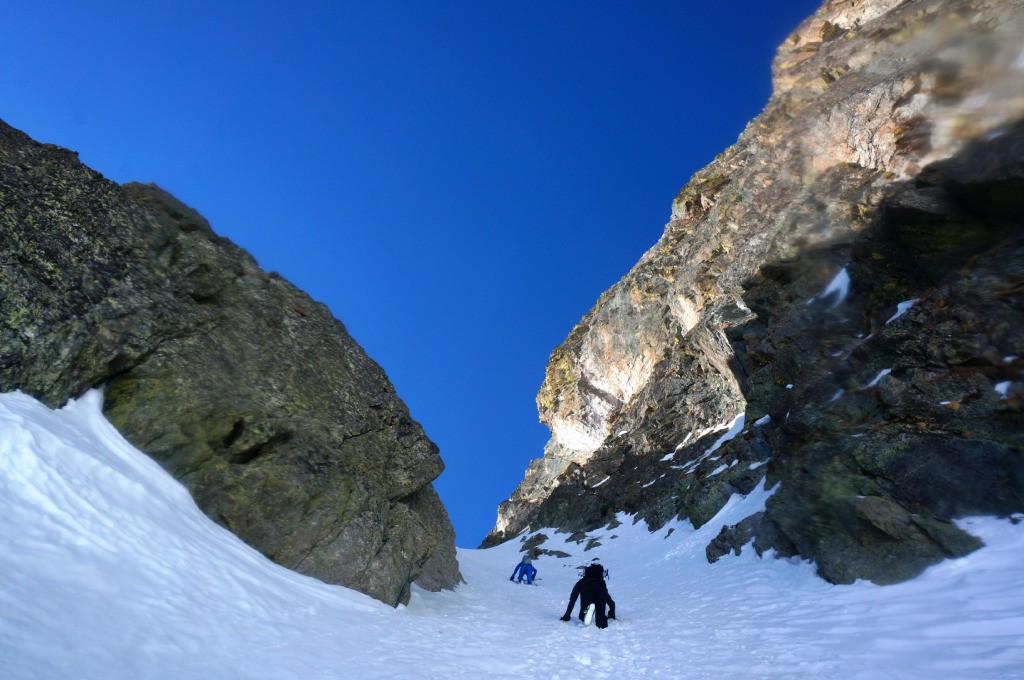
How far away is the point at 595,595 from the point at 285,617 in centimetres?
689

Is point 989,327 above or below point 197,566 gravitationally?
above

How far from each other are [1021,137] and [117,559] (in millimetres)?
19925

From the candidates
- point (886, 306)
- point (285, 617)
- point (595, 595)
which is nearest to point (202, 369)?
point (285, 617)

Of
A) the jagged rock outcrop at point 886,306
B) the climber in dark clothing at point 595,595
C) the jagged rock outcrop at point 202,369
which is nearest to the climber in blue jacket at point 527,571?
the jagged rock outcrop at point 886,306

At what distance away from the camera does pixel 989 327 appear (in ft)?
43.4

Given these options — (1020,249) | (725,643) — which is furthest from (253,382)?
(1020,249)

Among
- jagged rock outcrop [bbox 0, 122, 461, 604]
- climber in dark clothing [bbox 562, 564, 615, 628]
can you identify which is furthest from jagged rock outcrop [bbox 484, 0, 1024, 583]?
jagged rock outcrop [bbox 0, 122, 461, 604]

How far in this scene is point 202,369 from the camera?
1298 centimetres

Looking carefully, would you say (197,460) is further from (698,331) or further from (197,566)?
(698,331)

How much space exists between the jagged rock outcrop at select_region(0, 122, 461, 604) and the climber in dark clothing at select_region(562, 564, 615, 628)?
4.13 meters

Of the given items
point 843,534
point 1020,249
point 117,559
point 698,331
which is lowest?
point 117,559

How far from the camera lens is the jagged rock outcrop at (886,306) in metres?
12.7

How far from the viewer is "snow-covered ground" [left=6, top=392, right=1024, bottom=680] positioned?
6145 millimetres

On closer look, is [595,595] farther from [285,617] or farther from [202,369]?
[202,369]
